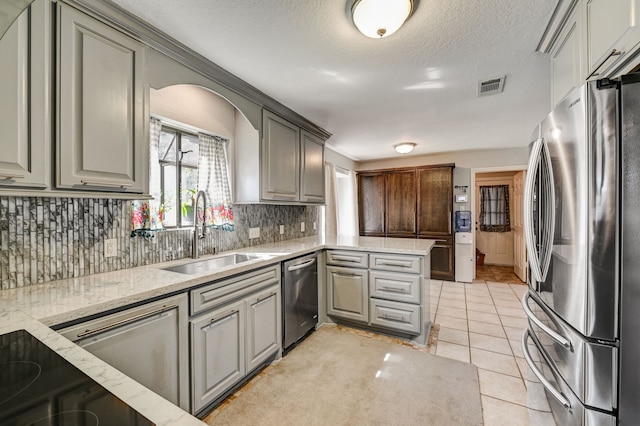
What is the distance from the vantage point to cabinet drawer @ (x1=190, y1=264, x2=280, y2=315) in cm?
162

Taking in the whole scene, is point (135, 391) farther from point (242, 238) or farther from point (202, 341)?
point (242, 238)

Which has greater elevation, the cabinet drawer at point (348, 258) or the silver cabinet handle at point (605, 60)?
the silver cabinet handle at point (605, 60)

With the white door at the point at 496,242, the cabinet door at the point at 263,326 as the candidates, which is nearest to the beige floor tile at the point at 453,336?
the cabinet door at the point at 263,326

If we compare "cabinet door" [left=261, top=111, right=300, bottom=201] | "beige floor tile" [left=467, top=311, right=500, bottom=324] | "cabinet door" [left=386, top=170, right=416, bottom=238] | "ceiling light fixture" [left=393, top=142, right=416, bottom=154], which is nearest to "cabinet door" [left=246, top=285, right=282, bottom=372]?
"cabinet door" [left=261, top=111, right=300, bottom=201]

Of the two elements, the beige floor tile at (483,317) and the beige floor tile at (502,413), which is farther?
the beige floor tile at (483,317)

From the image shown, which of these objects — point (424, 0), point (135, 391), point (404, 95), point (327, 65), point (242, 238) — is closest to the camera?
point (135, 391)

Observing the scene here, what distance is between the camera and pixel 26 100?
118 centimetres

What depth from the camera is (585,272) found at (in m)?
1.06

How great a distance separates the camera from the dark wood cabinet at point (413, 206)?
4.98 metres

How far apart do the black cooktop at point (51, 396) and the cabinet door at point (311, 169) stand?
8.65 ft

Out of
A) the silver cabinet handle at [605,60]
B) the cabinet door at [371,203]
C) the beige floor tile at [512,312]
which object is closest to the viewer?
the silver cabinet handle at [605,60]

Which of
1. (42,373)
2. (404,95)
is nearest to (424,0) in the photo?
(404,95)

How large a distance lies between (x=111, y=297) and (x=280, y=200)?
1.80 meters

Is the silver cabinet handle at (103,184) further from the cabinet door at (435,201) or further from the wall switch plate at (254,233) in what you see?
the cabinet door at (435,201)
